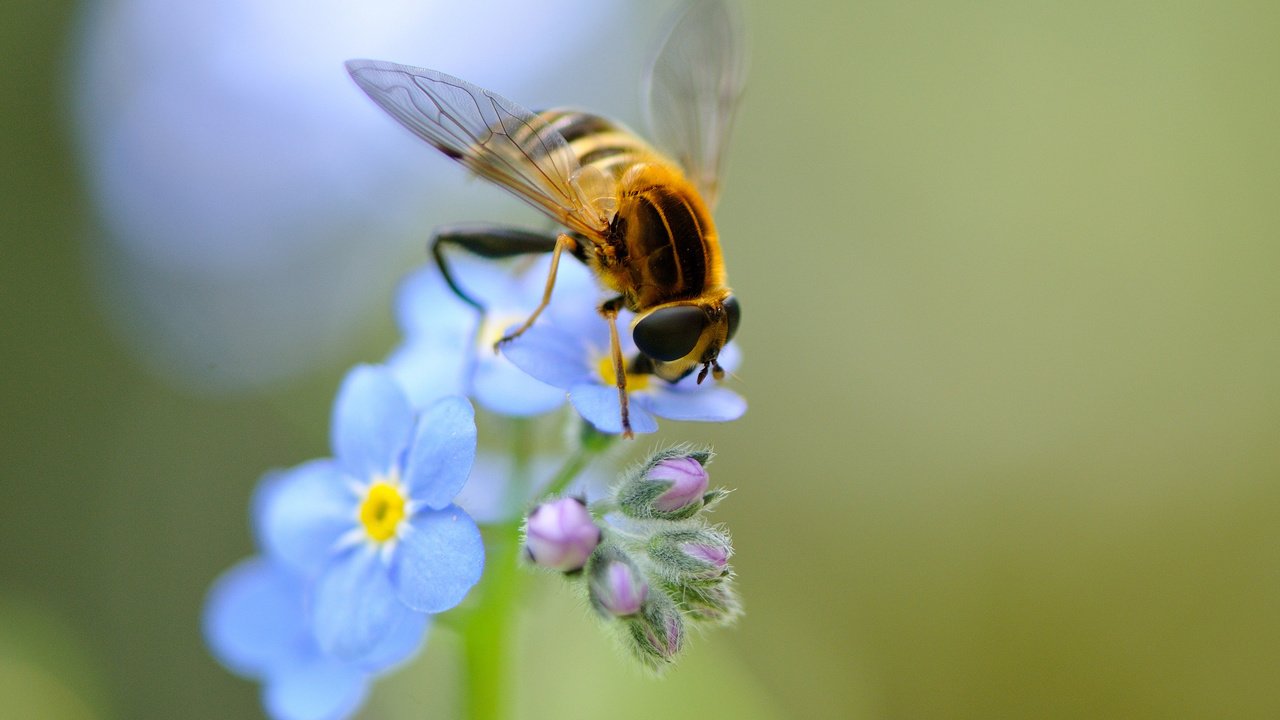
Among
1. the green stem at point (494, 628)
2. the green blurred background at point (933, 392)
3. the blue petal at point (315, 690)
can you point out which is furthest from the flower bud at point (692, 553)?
the green blurred background at point (933, 392)

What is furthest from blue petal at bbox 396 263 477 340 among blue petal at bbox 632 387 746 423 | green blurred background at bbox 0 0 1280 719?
green blurred background at bbox 0 0 1280 719

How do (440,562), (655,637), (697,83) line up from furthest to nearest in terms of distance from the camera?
(697,83)
(655,637)
(440,562)

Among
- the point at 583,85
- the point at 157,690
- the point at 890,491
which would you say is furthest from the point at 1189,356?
the point at 157,690

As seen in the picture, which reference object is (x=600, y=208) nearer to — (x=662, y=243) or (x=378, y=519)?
(x=662, y=243)

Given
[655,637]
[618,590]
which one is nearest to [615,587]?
[618,590]

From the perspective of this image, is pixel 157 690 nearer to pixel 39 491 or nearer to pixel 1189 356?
pixel 39 491

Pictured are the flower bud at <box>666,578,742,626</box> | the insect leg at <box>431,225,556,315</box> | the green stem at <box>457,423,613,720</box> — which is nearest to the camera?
the flower bud at <box>666,578,742,626</box>

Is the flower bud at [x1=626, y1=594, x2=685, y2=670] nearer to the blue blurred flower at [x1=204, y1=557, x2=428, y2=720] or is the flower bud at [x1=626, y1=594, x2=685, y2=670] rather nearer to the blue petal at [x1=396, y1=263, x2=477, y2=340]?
the blue blurred flower at [x1=204, y1=557, x2=428, y2=720]

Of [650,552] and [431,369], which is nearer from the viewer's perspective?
[650,552]
